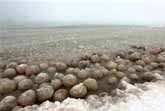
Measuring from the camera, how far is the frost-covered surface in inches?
111

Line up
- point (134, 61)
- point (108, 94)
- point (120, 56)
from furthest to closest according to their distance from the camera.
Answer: point (120, 56), point (134, 61), point (108, 94)

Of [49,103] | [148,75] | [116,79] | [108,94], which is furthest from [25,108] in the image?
[148,75]

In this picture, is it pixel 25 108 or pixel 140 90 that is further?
pixel 140 90

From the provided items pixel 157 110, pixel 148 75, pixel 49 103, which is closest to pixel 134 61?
pixel 148 75

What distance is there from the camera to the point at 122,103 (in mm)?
2988

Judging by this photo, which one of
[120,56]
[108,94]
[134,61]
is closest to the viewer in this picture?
[108,94]

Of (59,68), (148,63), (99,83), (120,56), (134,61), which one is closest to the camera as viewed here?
(99,83)

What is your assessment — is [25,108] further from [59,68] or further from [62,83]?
[59,68]

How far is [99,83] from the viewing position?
149 inches

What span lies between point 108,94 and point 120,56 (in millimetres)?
2455

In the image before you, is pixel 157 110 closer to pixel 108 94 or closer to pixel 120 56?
pixel 108 94

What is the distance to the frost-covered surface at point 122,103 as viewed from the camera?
2.83 meters

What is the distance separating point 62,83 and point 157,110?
5.77 ft

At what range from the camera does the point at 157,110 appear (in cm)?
278
